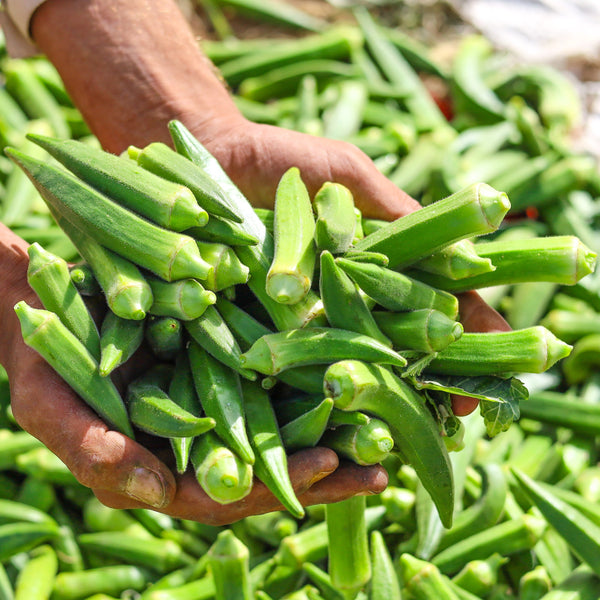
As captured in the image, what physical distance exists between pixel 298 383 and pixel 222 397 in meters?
0.22

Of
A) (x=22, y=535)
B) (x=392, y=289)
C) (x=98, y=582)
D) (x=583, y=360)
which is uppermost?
(x=392, y=289)

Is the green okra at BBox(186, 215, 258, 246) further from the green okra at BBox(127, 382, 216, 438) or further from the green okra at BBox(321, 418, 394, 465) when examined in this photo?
the green okra at BBox(321, 418, 394, 465)

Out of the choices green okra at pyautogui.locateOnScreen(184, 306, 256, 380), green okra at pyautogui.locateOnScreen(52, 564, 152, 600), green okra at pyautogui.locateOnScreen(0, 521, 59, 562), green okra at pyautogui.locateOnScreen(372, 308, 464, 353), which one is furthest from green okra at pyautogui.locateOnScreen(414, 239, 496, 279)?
green okra at pyautogui.locateOnScreen(0, 521, 59, 562)

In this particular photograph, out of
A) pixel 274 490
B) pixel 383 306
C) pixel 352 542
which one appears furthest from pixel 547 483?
pixel 274 490

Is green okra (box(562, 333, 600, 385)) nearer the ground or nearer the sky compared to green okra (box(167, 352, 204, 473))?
nearer the ground

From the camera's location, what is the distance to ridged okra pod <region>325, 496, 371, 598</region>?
2.41 m

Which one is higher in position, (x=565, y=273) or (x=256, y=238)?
(x=256, y=238)

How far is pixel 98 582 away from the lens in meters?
2.89

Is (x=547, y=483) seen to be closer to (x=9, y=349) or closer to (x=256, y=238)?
(x=256, y=238)

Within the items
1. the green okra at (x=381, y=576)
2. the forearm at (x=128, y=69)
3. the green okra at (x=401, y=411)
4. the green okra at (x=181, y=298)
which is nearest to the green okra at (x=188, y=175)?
the green okra at (x=181, y=298)

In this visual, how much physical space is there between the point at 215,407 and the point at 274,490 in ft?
0.93

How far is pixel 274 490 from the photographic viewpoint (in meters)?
1.98

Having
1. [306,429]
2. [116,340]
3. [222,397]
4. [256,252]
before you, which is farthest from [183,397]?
[256,252]

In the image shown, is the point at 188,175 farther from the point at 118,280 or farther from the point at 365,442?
the point at 365,442
